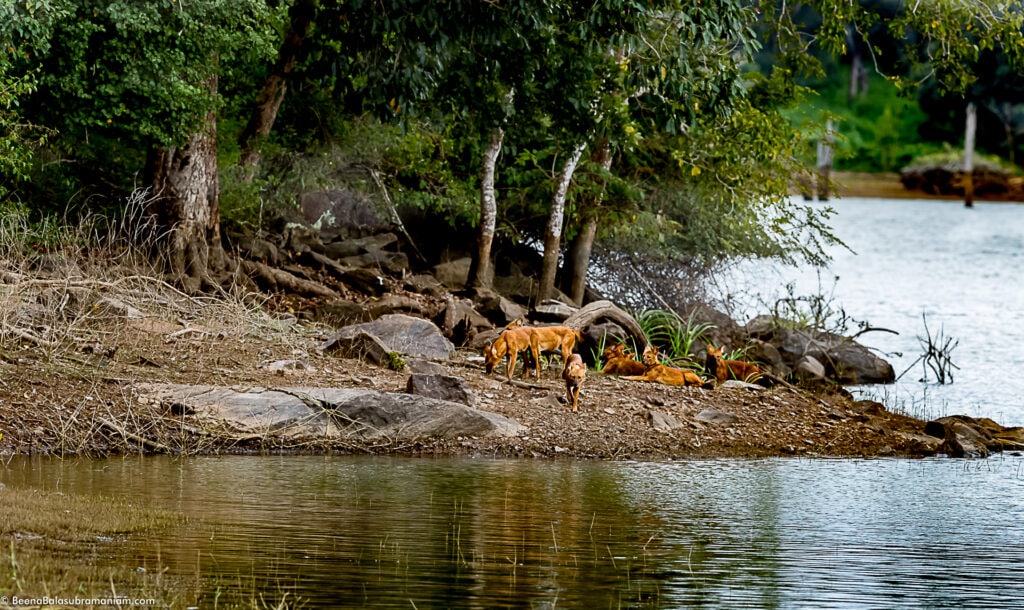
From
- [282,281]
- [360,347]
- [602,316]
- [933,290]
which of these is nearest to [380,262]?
[282,281]

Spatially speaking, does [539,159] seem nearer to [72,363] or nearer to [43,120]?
[43,120]

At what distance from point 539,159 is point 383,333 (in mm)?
6378

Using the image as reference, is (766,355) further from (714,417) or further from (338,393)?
(338,393)

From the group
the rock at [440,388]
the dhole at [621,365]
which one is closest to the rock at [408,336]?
the dhole at [621,365]

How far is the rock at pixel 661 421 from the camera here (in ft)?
49.4

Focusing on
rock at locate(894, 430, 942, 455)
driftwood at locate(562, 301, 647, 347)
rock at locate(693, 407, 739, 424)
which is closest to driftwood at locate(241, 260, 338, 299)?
driftwood at locate(562, 301, 647, 347)

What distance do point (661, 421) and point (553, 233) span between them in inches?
311

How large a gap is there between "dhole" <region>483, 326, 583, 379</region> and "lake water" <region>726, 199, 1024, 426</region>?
5536mm

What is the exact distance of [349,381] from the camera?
15.2 metres

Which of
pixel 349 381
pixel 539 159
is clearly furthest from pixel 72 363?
pixel 539 159

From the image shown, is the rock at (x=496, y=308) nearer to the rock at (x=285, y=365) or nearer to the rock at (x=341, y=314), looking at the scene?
the rock at (x=341, y=314)

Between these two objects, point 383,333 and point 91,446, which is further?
point 383,333

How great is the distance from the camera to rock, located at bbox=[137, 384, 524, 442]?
537 inches

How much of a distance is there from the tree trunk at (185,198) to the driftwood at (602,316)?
4.93 metres
